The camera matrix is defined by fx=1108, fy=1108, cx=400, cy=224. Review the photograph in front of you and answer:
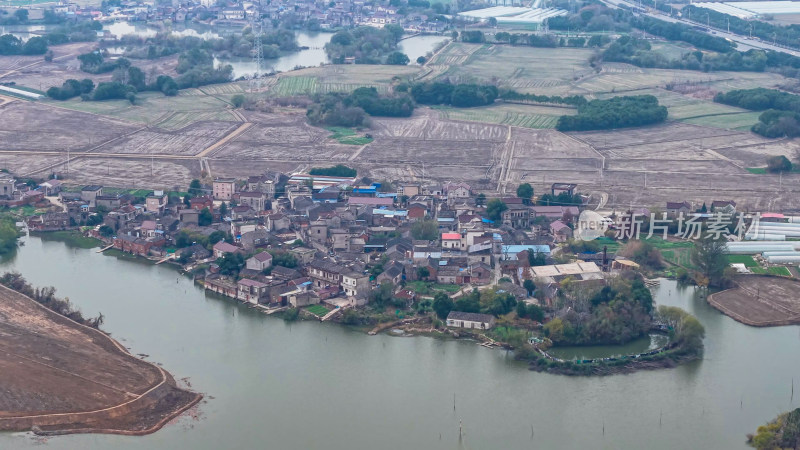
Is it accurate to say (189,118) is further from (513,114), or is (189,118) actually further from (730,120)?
(730,120)

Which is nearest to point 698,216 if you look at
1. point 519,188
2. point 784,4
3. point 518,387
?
point 519,188

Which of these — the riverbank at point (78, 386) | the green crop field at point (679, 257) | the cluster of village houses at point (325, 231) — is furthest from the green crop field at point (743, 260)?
the riverbank at point (78, 386)

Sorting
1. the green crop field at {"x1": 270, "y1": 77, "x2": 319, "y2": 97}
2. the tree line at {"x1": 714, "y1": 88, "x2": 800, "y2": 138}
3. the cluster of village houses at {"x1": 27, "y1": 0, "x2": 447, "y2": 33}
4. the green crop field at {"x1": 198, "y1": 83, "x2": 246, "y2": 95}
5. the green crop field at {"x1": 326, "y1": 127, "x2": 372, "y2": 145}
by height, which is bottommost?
the green crop field at {"x1": 326, "y1": 127, "x2": 372, "y2": 145}

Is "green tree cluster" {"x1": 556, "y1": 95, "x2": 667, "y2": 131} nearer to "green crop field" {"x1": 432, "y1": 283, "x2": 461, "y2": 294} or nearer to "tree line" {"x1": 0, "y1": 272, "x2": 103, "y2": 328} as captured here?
"green crop field" {"x1": 432, "y1": 283, "x2": 461, "y2": 294}

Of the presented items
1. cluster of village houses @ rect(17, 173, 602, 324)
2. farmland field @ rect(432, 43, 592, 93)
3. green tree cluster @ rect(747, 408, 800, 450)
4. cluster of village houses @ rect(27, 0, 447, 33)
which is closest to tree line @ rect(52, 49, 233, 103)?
farmland field @ rect(432, 43, 592, 93)

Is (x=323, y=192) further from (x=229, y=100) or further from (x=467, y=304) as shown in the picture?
(x=229, y=100)

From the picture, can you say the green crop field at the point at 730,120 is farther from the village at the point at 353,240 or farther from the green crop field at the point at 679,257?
the green crop field at the point at 679,257

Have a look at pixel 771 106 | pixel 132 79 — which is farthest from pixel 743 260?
pixel 132 79
